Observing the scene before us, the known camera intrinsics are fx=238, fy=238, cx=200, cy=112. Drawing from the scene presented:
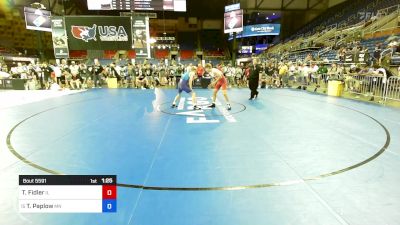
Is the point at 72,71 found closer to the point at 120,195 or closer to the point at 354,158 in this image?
the point at 120,195

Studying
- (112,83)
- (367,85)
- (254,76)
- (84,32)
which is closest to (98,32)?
(84,32)

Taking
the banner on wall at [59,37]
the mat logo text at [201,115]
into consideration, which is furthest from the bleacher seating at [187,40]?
the mat logo text at [201,115]

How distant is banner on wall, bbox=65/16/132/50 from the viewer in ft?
45.1

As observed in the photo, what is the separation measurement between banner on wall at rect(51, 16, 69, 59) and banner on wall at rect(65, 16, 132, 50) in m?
0.25

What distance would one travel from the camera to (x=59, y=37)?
13867 mm

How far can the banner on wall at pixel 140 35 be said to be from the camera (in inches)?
543

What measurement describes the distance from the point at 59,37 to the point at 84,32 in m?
1.49

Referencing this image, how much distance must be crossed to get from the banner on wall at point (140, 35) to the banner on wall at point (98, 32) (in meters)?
0.41

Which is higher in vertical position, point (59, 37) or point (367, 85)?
point (59, 37)

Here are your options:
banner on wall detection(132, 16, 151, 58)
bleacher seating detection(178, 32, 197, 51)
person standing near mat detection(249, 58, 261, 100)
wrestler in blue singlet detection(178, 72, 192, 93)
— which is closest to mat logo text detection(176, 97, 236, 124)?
wrestler in blue singlet detection(178, 72, 192, 93)

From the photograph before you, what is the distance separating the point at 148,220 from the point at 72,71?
14971 mm

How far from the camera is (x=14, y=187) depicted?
10.1ft
